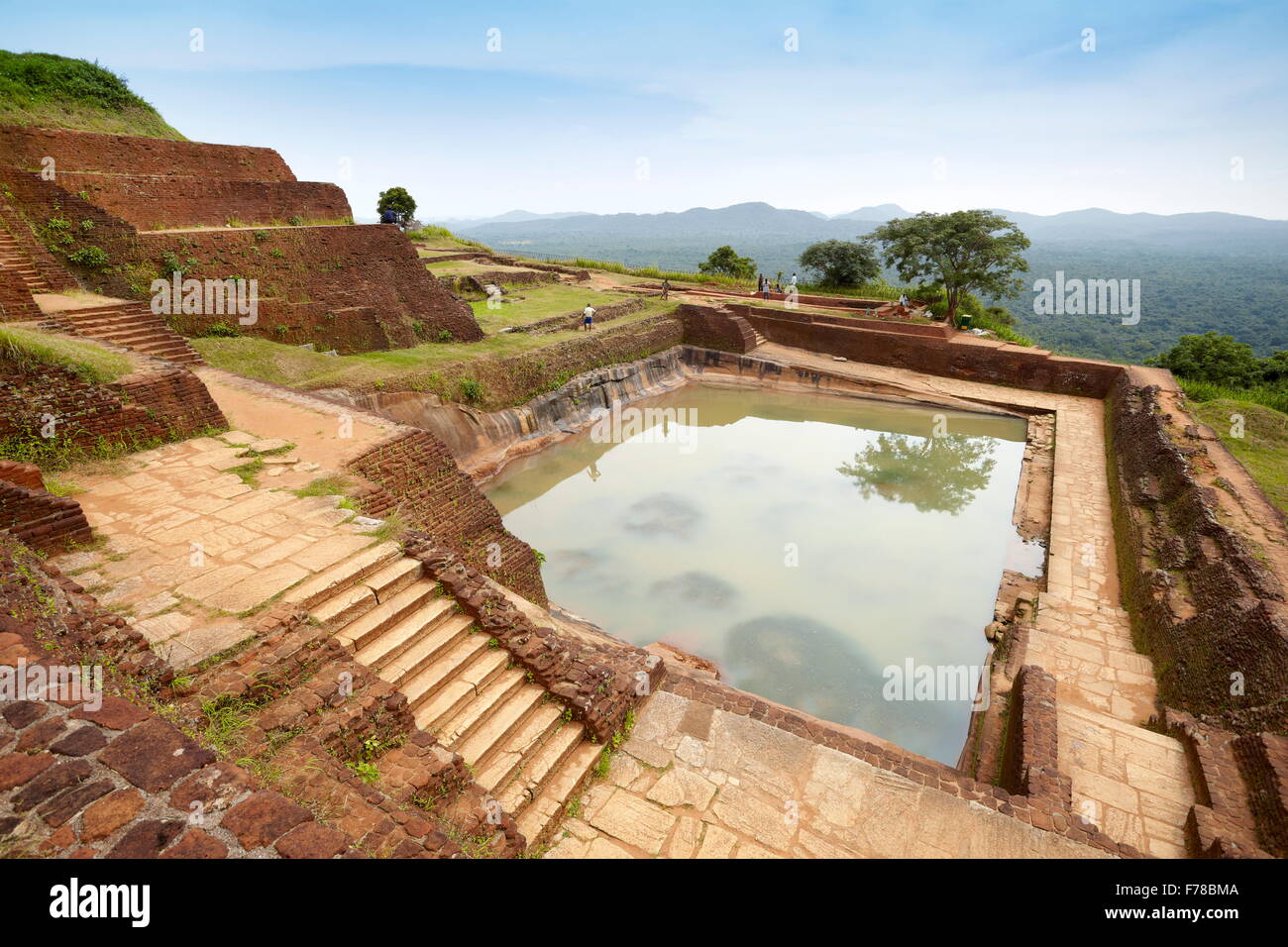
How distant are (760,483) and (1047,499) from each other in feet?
18.9

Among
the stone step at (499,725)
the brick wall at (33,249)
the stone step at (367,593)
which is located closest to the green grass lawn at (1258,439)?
the stone step at (499,725)

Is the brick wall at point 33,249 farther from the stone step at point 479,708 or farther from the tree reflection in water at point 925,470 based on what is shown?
the tree reflection in water at point 925,470

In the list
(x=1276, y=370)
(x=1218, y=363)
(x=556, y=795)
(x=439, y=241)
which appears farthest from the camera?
(x=439, y=241)

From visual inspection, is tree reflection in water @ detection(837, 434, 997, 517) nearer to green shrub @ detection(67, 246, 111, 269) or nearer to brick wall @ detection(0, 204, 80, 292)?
brick wall @ detection(0, 204, 80, 292)

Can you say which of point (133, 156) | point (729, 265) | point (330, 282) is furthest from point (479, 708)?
point (729, 265)

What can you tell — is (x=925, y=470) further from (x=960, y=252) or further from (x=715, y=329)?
(x=960, y=252)

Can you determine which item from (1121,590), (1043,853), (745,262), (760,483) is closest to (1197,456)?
(1121,590)

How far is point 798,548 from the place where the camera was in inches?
420

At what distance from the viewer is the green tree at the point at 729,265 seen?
31906 millimetres

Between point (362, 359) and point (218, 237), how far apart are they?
11.4ft

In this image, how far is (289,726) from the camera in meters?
3.70

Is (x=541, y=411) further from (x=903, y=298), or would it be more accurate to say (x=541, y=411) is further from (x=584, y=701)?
(x=903, y=298)

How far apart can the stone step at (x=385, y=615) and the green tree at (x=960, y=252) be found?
21094 millimetres
